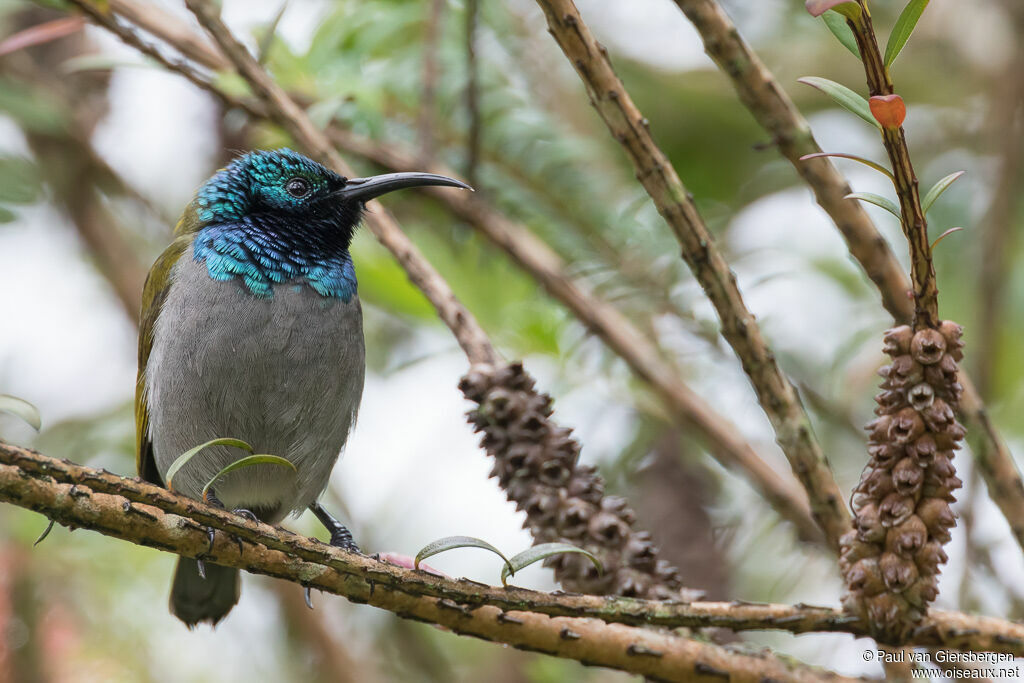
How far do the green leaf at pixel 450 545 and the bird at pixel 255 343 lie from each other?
1.31 meters

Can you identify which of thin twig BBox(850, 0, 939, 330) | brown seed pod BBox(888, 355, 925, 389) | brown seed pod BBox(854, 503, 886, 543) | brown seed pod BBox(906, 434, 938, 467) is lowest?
brown seed pod BBox(854, 503, 886, 543)

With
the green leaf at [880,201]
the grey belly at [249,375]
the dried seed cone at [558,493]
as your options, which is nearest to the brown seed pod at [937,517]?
the green leaf at [880,201]

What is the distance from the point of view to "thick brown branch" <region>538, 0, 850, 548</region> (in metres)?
2.20

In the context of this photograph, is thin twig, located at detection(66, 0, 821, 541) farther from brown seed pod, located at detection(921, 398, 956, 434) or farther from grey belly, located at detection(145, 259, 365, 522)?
brown seed pod, located at detection(921, 398, 956, 434)

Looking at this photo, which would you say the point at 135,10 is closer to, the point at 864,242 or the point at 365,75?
the point at 365,75

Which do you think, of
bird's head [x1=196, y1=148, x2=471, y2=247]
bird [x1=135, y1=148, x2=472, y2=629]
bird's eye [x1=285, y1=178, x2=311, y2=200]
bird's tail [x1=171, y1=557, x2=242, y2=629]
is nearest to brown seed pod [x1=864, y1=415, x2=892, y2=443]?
bird [x1=135, y1=148, x2=472, y2=629]

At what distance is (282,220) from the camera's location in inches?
146

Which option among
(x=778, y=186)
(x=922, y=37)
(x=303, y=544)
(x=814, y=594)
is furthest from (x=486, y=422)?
(x=922, y=37)

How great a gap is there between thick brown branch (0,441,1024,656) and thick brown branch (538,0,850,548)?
0.36 metres

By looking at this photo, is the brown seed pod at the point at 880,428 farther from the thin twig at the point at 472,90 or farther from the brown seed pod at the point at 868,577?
the thin twig at the point at 472,90

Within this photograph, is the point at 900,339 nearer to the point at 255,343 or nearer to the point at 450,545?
the point at 450,545

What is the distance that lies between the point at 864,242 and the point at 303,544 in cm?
137

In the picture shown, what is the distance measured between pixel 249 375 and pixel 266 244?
1.77 feet

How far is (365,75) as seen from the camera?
13.1 feet
